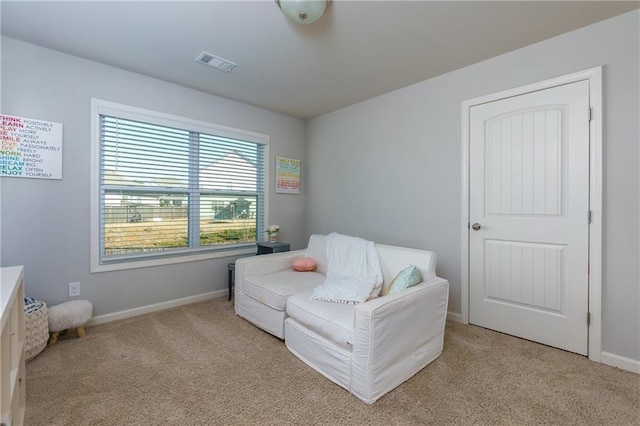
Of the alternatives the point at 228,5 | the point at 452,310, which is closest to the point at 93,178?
the point at 228,5

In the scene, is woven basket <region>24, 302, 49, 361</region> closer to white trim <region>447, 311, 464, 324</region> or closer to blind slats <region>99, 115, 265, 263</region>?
blind slats <region>99, 115, 265, 263</region>

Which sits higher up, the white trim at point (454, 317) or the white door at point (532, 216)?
the white door at point (532, 216)

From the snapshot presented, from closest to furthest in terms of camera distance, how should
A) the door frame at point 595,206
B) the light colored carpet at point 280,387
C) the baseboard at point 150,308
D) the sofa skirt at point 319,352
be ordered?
the light colored carpet at point 280,387 → the sofa skirt at point 319,352 → the door frame at point 595,206 → the baseboard at point 150,308

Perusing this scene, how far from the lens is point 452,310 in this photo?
8.80 feet

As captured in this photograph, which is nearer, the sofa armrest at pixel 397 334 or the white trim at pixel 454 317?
the sofa armrest at pixel 397 334

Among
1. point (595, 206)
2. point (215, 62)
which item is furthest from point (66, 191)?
point (595, 206)

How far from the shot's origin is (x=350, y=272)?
93.1 inches

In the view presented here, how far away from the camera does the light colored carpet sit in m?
1.43

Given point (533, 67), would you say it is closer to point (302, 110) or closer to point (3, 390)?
point (302, 110)

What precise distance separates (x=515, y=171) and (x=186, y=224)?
321 cm

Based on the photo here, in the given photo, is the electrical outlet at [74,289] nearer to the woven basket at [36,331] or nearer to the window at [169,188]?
the window at [169,188]

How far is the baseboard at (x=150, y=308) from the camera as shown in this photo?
2.54 m

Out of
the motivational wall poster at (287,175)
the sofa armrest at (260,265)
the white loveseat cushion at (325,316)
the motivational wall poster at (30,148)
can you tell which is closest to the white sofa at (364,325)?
the white loveseat cushion at (325,316)

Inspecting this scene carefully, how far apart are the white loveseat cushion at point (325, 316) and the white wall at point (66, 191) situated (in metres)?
1.67
